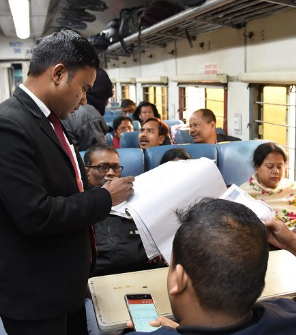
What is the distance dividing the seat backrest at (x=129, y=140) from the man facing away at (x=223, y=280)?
4024mm

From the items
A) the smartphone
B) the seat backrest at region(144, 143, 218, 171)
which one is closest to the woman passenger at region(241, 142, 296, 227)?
the seat backrest at region(144, 143, 218, 171)

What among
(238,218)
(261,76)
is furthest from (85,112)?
(238,218)

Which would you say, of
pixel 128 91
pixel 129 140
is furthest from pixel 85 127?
pixel 128 91

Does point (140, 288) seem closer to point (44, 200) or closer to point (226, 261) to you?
point (44, 200)

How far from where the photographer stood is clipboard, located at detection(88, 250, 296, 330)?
4.87 feet

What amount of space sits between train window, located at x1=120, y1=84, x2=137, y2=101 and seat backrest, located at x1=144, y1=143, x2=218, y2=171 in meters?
7.31

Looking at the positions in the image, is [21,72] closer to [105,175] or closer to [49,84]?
[105,175]

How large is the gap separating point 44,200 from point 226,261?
568mm

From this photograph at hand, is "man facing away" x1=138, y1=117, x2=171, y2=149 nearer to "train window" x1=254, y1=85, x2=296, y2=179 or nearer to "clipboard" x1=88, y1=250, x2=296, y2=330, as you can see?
"train window" x1=254, y1=85, x2=296, y2=179

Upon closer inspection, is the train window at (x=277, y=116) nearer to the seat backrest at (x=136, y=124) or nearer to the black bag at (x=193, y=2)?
the black bag at (x=193, y=2)

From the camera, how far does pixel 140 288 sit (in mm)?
1684

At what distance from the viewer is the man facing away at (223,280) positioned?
0.87m

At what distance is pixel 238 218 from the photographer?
3.01 feet

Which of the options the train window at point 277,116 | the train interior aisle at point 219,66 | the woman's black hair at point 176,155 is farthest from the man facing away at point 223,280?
the train window at point 277,116
